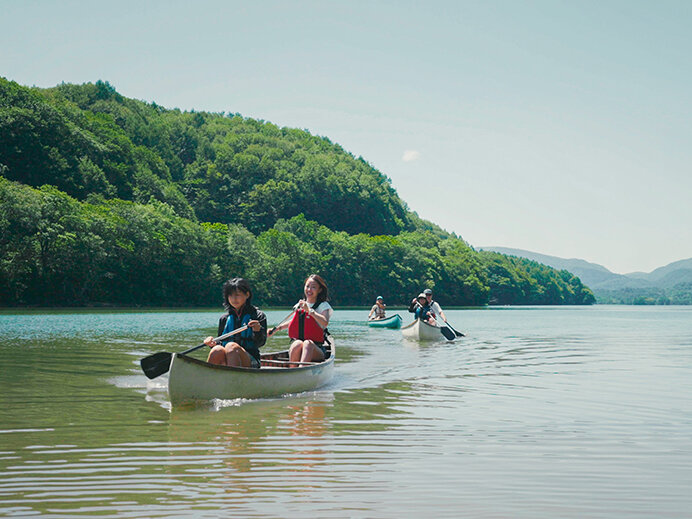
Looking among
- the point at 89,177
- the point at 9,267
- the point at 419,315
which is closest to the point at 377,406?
the point at 419,315

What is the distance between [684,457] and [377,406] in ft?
14.6

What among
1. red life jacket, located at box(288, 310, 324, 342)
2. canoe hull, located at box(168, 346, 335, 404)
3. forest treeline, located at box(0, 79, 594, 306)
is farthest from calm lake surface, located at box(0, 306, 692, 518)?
forest treeline, located at box(0, 79, 594, 306)

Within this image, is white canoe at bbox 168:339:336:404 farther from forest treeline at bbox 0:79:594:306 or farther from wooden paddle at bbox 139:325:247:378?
forest treeline at bbox 0:79:594:306

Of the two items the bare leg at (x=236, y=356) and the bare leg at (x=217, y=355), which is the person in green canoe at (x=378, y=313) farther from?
the bare leg at (x=217, y=355)

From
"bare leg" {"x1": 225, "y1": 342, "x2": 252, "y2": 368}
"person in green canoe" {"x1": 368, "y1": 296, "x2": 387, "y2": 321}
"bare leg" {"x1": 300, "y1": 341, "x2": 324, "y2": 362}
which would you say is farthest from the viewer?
"person in green canoe" {"x1": 368, "y1": 296, "x2": 387, "y2": 321}

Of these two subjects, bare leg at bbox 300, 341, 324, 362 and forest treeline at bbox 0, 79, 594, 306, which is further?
forest treeline at bbox 0, 79, 594, 306

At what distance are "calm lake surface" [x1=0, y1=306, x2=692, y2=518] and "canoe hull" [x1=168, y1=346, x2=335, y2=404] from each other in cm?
19

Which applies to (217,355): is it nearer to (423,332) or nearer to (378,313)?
(423,332)

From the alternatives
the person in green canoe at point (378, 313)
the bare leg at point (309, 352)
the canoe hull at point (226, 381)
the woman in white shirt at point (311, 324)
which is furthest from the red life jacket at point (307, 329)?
the person in green canoe at point (378, 313)

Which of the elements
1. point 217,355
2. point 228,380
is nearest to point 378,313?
point 217,355

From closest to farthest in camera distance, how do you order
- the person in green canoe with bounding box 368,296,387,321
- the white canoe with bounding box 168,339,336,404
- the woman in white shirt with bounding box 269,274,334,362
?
the white canoe with bounding box 168,339,336,404 → the woman in white shirt with bounding box 269,274,334,362 → the person in green canoe with bounding box 368,296,387,321

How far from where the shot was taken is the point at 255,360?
10789mm

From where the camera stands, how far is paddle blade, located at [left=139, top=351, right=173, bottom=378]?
11.0 meters

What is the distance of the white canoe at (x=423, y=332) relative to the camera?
25312 mm
